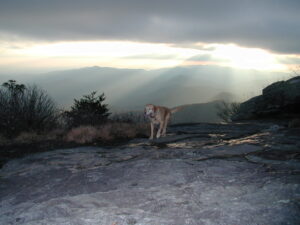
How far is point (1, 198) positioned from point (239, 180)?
3.38 metres

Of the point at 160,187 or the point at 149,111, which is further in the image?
the point at 149,111

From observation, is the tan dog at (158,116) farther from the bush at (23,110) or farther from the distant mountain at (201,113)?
the distant mountain at (201,113)

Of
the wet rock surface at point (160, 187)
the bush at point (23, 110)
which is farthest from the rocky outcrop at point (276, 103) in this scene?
the bush at point (23, 110)

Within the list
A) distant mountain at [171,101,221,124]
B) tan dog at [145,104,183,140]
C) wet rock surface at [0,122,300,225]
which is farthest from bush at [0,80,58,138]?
distant mountain at [171,101,221,124]

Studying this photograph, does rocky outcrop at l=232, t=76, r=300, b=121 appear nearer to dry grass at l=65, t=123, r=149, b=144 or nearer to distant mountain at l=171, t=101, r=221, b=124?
dry grass at l=65, t=123, r=149, b=144

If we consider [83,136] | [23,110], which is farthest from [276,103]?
[23,110]

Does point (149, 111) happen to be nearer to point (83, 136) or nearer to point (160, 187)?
point (83, 136)

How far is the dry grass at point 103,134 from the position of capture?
9.16 m

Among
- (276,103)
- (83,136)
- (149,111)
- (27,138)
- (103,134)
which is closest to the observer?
(149,111)

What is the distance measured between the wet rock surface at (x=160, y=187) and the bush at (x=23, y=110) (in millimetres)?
4478

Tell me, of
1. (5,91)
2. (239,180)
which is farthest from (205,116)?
(239,180)

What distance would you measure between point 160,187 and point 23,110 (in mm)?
8789

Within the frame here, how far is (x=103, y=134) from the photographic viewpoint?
31.1 feet

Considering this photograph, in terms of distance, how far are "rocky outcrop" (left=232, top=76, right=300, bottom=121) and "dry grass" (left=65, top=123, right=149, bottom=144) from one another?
251 inches
